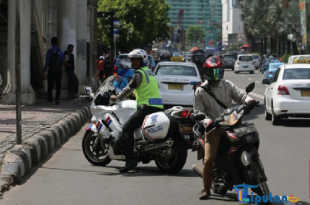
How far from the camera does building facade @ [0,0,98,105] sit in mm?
21000

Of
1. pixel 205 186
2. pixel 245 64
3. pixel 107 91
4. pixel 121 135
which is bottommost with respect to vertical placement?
pixel 205 186

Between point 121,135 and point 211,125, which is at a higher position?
point 211,125

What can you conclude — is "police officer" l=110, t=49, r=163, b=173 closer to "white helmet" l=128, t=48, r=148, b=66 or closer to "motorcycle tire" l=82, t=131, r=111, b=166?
"white helmet" l=128, t=48, r=148, b=66

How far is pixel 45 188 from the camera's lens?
9.59 m

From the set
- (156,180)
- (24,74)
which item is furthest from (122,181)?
(24,74)

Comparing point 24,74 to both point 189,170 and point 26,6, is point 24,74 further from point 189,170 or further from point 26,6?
point 189,170

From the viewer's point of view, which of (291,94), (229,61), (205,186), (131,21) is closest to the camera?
→ (205,186)

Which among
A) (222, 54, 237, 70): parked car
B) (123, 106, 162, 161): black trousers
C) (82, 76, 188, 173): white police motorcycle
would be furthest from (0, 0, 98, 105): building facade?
(222, 54, 237, 70): parked car

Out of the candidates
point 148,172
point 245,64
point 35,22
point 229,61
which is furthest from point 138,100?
point 229,61

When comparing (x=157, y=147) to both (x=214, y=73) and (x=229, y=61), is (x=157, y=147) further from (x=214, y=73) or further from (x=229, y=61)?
(x=229, y=61)

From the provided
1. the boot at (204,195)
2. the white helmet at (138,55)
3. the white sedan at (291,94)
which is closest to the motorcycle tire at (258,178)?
the boot at (204,195)

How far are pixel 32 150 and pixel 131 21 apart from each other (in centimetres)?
4754

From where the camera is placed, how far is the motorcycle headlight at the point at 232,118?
800 centimetres

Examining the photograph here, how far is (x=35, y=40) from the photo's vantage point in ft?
83.5
